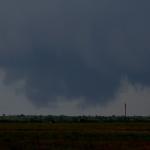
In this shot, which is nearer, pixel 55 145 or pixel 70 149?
pixel 70 149

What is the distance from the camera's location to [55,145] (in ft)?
164

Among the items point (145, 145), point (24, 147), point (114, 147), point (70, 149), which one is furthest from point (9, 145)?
point (145, 145)

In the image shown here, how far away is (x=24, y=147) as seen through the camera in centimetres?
4672

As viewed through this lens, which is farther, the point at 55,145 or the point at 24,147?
the point at 55,145

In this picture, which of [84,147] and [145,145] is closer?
[84,147]

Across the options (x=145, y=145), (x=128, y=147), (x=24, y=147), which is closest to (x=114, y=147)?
(x=128, y=147)

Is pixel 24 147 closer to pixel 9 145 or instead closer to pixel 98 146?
pixel 9 145

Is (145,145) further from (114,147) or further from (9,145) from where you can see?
(9,145)

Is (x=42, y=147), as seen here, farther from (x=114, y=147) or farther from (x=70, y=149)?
(x=114, y=147)

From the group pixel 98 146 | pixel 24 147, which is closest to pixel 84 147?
pixel 98 146

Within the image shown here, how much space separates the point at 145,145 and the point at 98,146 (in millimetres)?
5288

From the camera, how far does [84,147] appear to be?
47.9 m

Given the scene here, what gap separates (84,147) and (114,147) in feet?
8.99

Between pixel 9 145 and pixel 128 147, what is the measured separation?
1092 cm
